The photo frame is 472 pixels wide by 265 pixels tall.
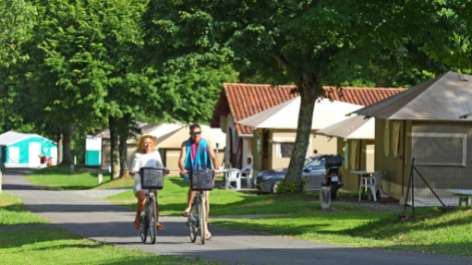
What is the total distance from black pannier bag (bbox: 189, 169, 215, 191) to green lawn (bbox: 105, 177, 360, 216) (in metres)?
7.06

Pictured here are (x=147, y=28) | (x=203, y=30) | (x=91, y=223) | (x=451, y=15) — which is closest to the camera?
(x=451, y=15)

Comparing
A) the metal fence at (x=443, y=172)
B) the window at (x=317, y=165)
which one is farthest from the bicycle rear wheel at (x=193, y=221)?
the window at (x=317, y=165)

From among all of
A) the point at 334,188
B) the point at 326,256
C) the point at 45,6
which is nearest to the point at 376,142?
the point at 334,188

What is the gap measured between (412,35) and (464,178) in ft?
21.3

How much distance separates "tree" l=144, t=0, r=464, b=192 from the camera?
13.1m

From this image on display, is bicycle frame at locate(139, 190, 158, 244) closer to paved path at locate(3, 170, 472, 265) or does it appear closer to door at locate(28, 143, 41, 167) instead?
paved path at locate(3, 170, 472, 265)

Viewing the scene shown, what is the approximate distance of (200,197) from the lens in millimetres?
9625

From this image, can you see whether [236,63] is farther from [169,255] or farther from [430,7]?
[169,255]

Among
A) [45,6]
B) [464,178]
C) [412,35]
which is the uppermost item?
[45,6]

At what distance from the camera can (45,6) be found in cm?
2788

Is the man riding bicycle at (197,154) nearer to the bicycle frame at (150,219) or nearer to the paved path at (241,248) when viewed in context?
the bicycle frame at (150,219)

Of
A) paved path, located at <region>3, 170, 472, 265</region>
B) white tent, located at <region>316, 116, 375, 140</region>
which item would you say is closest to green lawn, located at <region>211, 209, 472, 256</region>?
paved path, located at <region>3, 170, 472, 265</region>

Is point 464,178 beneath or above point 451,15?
beneath

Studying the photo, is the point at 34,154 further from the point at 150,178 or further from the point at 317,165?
the point at 150,178
